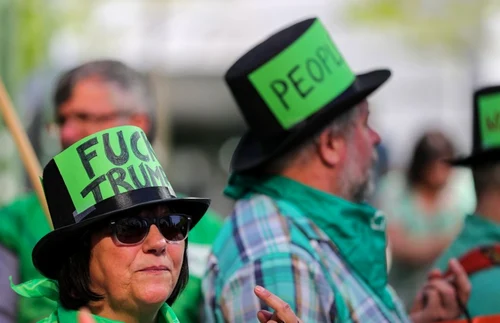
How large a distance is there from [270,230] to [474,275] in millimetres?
1005

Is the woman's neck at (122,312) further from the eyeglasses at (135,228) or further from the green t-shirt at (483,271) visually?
the green t-shirt at (483,271)

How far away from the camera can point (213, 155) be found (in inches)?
925

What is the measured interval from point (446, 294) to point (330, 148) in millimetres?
716

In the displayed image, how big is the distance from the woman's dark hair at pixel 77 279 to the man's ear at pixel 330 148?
138 centimetres

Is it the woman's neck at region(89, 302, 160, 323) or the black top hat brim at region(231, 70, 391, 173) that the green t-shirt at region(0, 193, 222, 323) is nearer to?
the black top hat brim at region(231, 70, 391, 173)

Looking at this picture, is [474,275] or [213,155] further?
[213,155]

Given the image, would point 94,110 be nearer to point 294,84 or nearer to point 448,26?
point 294,84

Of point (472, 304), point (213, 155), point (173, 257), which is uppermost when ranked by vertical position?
point (173, 257)

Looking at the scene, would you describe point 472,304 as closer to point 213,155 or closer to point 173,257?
point 173,257

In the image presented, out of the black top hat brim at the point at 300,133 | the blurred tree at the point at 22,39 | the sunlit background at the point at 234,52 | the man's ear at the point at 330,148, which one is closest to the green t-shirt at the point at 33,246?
the black top hat brim at the point at 300,133

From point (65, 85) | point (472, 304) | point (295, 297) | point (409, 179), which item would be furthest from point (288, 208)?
point (409, 179)

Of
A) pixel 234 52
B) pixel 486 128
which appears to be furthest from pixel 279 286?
pixel 234 52

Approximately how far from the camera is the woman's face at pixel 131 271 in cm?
369

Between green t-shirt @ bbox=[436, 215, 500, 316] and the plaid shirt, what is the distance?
16.4 inches
